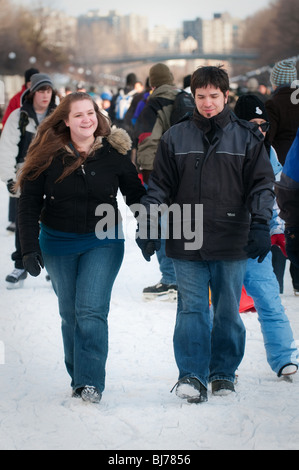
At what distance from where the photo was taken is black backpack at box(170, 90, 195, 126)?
6.36 m

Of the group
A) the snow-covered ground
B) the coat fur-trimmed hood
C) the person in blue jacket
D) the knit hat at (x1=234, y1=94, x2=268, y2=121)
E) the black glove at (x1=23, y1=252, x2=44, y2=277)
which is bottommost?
the snow-covered ground

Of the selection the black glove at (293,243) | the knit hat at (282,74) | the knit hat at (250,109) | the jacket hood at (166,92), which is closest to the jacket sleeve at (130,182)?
the black glove at (293,243)

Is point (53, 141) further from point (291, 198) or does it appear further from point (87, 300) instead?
point (291, 198)

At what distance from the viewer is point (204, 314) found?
14.2 ft

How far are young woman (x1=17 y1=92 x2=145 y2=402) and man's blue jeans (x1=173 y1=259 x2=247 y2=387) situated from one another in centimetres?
38

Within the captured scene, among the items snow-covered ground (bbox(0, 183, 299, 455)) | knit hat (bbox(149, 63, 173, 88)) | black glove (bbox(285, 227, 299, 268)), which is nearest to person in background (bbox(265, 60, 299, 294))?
knit hat (bbox(149, 63, 173, 88))

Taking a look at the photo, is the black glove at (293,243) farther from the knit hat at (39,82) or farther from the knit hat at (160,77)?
the knit hat at (39,82)

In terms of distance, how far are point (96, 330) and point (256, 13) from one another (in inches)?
5664

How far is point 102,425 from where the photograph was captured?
3.90m

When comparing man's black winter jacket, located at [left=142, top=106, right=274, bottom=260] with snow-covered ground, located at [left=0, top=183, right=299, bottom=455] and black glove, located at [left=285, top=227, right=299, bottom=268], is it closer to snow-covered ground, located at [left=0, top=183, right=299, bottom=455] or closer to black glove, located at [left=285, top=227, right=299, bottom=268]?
black glove, located at [left=285, top=227, right=299, bottom=268]

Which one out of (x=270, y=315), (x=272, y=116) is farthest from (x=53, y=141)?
(x=272, y=116)

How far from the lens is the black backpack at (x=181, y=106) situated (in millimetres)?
6355

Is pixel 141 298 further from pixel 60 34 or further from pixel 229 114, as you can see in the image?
pixel 60 34

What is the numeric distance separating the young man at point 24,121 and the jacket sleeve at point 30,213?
2356mm
